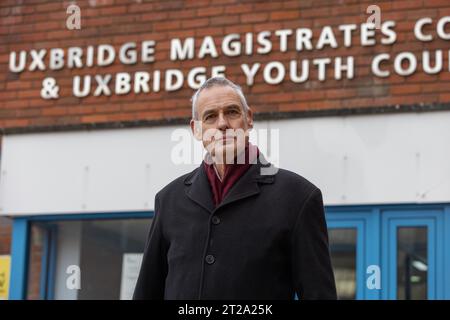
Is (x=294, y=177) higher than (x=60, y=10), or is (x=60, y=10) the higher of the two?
(x=60, y=10)

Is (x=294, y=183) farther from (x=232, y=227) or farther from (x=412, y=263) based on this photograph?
(x=412, y=263)

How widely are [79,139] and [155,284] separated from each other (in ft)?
14.2

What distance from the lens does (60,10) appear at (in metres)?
7.79

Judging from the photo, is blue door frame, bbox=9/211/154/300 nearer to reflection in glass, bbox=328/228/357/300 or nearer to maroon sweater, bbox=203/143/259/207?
reflection in glass, bbox=328/228/357/300

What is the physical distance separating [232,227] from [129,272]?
171 inches

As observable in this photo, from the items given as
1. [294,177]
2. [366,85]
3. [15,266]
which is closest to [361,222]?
[366,85]

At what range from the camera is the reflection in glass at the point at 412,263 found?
6.58 metres

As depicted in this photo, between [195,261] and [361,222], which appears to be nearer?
[195,261]

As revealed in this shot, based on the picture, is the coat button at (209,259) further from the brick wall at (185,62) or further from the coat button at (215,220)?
the brick wall at (185,62)

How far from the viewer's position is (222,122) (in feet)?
10.2

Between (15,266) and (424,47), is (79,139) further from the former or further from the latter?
(424,47)

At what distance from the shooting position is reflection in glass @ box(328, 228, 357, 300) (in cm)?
675
